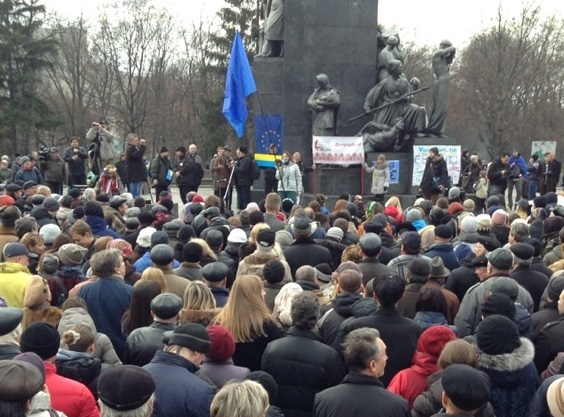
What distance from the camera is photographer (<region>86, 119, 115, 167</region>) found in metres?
20.7

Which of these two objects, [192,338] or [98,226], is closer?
[192,338]

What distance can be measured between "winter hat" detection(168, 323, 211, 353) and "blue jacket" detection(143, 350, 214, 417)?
5.4 inches

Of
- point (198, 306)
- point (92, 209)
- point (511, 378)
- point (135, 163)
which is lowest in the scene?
point (511, 378)

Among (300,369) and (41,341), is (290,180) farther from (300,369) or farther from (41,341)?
(41,341)

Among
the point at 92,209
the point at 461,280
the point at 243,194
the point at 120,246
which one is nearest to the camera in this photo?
the point at 461,280

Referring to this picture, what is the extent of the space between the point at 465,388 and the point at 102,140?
17562mm

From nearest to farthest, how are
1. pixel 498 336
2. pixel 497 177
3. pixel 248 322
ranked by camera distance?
pixel 498 336 → pixel 248 322 → pixel 497 177

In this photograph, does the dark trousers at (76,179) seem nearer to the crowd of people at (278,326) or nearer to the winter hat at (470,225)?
the crowd of people at (278,326)

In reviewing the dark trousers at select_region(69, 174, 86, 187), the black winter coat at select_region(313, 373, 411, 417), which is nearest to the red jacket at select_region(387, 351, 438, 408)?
the black winter coat at select_region(313, 373, 411, 417)

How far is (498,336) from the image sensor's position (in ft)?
17.4

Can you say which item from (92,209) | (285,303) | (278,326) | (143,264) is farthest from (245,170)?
(278,326)

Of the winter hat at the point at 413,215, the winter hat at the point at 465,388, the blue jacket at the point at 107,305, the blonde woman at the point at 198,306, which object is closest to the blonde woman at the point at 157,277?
the blue jacket at the point at 107,305

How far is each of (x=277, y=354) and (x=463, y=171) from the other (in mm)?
20966

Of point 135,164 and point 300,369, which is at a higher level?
point 135,164
